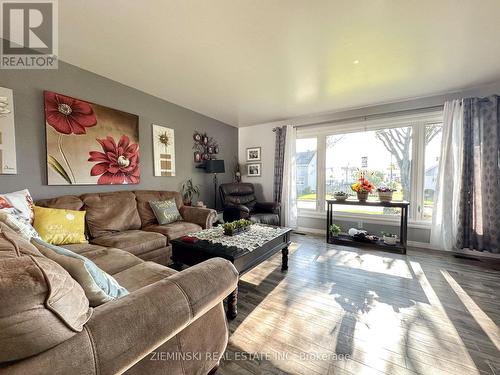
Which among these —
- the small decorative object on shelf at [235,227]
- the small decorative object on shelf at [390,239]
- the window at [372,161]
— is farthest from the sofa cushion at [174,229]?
the small decorative object on shelf at [390,239]

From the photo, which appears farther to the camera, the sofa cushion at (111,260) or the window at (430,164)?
the window at (430,164)

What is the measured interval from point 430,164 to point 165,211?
4084 millimetres

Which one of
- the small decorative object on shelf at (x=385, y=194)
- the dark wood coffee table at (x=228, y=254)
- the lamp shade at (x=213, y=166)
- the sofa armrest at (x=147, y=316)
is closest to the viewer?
the sofa armrest at (x=147, y=316)

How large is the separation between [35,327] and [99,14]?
213 cm

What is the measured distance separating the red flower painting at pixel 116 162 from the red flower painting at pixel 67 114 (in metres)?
0.25

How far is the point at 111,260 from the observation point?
1.69m

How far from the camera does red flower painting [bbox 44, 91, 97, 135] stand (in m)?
2.29

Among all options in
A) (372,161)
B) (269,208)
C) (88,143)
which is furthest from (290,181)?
(88,143)

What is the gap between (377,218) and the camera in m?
3.65

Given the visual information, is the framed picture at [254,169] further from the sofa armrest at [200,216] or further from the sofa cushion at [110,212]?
the sofa cushion at [110,212]

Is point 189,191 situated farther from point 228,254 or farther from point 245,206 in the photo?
point 228,254

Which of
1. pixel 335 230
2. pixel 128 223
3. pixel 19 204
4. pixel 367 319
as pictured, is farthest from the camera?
pixel 335 230

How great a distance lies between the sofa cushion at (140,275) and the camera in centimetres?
138

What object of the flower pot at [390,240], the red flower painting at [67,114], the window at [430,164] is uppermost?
the red flower painting at [67,114]
